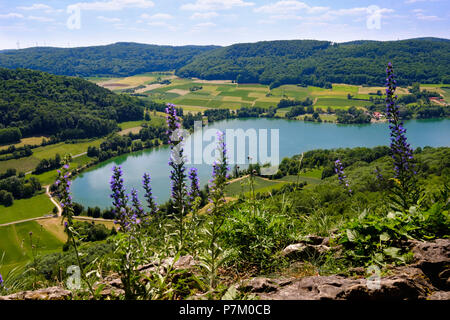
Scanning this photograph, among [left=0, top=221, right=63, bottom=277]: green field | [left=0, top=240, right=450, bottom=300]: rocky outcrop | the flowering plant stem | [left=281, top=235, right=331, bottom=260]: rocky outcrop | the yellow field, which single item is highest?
the flowering plant stem

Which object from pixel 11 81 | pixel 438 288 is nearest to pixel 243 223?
pixel 438 288

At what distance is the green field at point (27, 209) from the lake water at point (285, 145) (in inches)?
329

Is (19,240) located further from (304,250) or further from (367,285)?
(367,285)

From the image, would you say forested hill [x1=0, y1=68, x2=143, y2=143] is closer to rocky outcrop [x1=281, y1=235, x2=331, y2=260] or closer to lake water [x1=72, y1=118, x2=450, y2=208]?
lake water [x1=72, y1=118, x2=450, y2=208]

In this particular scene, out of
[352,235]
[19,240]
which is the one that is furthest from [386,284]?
[19,240]

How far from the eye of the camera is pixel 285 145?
130 meters

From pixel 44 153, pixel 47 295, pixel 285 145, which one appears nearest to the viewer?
pixel 47 295

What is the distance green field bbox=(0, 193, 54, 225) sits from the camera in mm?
80500

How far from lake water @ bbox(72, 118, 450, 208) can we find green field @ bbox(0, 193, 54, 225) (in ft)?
Result: 27.4

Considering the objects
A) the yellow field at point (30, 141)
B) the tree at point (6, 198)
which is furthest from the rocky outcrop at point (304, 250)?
the yellow field at point (30, 141)

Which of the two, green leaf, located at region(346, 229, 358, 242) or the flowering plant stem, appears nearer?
the flowering plant stem

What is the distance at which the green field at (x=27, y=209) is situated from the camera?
80500mm

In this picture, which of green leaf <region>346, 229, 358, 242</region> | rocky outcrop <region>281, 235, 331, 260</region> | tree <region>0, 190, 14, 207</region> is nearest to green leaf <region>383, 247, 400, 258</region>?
green leaf <region>346, 229, 358, 242</region>

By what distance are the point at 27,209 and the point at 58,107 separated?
88.5 metres
